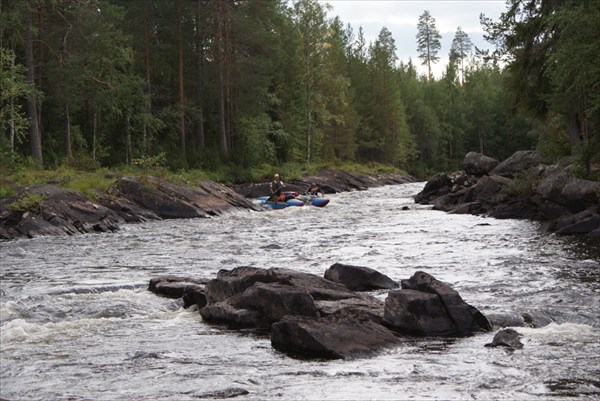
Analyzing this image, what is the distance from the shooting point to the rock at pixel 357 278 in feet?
40.5

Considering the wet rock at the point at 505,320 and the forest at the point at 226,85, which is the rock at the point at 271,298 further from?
the forest at the point at 226,85

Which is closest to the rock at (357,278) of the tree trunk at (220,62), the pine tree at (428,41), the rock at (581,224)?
the rock at (581,224)

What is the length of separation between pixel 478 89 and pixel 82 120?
6732 centimetres

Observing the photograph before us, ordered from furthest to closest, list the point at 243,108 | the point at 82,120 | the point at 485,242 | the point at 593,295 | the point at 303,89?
the point at 303,89 < the point at 243,108 < the point at 82,120 < the point at 485,242 < the point at 593,295

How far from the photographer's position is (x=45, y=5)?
33.7m

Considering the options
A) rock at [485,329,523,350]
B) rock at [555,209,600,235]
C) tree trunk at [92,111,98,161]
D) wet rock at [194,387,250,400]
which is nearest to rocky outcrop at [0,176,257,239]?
tree trunk at [92,111,98,161]

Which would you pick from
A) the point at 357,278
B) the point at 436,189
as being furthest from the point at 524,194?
the point at 357,278

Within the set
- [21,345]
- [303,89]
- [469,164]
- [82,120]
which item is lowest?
[21,345]

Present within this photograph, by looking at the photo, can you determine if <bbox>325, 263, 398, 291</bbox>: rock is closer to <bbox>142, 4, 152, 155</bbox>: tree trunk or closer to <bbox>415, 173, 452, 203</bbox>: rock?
<bbox>415, 173, 452, 203</bbox>: rock

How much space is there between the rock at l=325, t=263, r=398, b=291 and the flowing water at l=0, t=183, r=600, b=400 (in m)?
0.45

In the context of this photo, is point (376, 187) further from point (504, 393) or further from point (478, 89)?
point (504, 393)

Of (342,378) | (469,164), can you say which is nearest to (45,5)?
(469,164)

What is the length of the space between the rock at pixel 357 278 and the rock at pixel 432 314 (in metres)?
2.69

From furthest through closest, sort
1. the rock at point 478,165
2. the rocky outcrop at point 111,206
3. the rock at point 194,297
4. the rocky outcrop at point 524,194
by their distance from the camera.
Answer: the rock at point 478,165 < the rocky outcrop at point 111,206 < the rocky outcrop at point 524,194 < the rock at point 194,297
